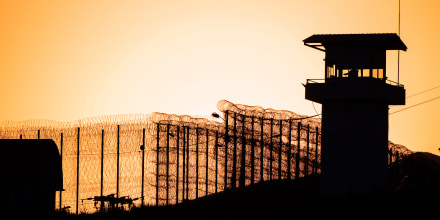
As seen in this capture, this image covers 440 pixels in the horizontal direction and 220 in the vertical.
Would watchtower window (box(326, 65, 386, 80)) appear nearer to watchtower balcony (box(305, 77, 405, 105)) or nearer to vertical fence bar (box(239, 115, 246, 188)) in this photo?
watchtower balcony (box(305, 77, 405, 105))

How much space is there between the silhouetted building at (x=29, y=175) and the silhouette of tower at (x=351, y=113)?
52.5ft

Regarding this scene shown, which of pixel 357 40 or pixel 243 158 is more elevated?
pixel 357 40

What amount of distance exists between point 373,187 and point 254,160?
13.4 meters

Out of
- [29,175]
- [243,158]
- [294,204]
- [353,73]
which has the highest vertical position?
[353,73]

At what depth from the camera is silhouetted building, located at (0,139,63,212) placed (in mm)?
32500

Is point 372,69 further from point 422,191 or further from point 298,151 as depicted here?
point 298,151

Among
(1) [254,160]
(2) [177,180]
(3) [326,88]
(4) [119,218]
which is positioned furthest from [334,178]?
(4) [119,218]

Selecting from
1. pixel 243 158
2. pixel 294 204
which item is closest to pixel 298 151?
pixel 243 158

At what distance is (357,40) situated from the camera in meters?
42.1

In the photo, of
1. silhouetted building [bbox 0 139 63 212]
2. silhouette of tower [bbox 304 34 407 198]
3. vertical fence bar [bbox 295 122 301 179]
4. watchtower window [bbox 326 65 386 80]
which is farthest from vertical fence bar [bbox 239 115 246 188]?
silhouetted building [bbox 0 139 63 212]

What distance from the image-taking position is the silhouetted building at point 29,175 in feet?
107

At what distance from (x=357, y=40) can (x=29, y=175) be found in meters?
19.6

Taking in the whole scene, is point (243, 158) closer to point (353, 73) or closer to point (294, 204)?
point (294, 204)

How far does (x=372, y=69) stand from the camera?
42375 millimetres
